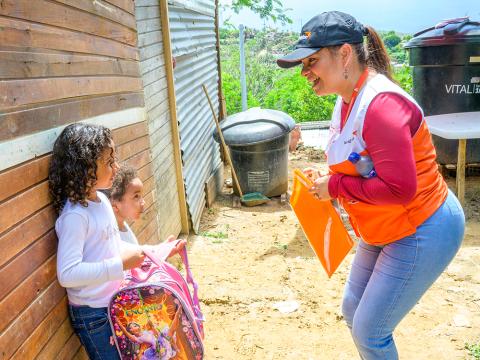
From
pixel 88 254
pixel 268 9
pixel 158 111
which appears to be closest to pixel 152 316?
pixel 88 254

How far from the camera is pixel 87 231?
1949 millimetres

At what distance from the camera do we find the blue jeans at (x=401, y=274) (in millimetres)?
1942

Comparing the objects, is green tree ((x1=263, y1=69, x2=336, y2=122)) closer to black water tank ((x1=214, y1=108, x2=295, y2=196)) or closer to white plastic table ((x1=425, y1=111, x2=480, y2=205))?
black water tank ((x1=214, y1=108, x2=295, y2=196))

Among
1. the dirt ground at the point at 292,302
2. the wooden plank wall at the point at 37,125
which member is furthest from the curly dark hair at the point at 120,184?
the dirt ground at the point at 292,302

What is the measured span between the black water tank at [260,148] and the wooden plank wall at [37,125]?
4112mm

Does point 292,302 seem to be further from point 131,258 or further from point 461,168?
point 461,168

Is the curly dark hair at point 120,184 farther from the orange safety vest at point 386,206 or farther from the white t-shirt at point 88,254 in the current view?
the orange safety vest at point 386,206

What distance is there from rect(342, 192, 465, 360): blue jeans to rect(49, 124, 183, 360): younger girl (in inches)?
39.2

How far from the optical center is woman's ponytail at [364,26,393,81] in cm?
204

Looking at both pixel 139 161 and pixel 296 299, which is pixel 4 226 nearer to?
pixel 139 161

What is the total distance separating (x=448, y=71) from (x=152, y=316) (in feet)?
18.6

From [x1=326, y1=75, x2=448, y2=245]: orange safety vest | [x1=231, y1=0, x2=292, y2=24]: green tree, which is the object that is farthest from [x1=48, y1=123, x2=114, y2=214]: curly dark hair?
[x1=231, y1=0, x2=292, y2=24]: green tree

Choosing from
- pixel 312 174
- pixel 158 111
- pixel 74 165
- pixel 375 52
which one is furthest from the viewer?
pixel 158 111

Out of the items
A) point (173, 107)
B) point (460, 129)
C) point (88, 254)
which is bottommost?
point (460, 129)
